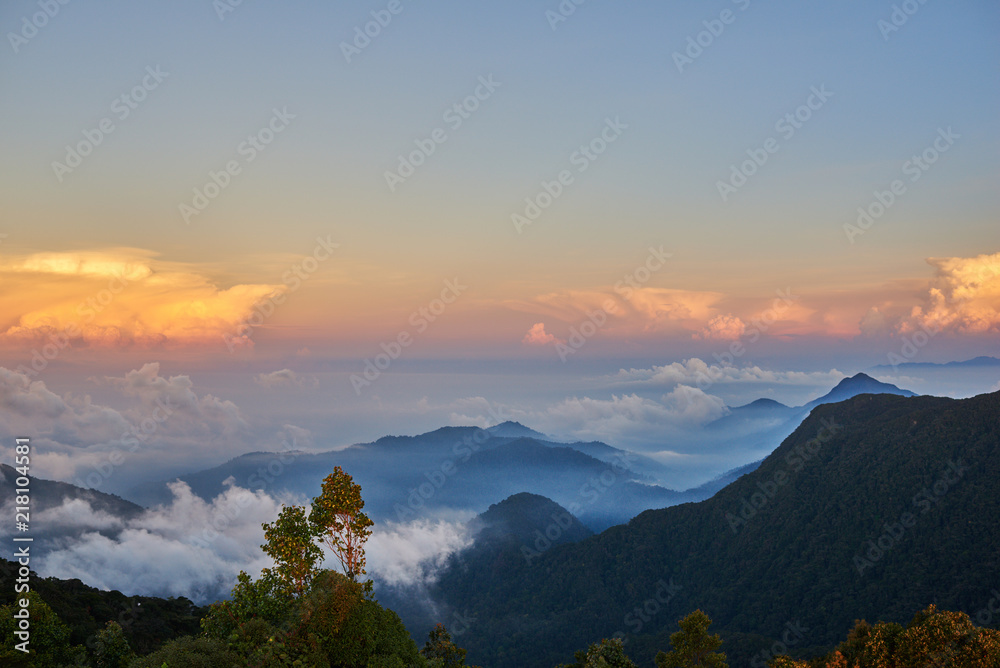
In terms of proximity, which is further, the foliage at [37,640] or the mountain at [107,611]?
the mountain at [107,611]

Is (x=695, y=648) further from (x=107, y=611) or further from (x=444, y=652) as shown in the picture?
(x=107, y=611)

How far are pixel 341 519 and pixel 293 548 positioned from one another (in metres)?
3.16

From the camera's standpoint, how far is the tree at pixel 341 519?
123ft

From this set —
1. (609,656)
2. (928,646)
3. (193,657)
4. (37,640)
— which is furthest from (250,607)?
(928,646)

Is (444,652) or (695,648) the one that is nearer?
(444,652)

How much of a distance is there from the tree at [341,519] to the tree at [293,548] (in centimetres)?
69

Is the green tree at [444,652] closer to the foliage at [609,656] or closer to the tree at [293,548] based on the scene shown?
the foliage at [609,656]

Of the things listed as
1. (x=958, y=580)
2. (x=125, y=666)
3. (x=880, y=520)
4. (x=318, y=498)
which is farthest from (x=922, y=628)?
(x=880, y=520)

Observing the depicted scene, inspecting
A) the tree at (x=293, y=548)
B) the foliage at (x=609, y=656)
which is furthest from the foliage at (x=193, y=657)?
the foliage at (x=609, y=656)

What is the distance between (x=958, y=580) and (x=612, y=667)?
165670mm

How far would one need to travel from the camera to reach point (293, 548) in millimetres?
37281

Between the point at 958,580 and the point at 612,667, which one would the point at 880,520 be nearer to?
the point at 958,580

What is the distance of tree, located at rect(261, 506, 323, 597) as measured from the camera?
123ft

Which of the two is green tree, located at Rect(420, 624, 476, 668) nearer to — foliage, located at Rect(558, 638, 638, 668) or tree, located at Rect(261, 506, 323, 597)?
foliage, located at Rect(558, 638, 638, 668)
